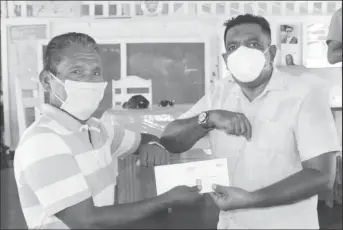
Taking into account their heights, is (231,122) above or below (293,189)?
above

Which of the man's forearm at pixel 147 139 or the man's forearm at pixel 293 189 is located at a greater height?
the man's forearm at pixel 147 139

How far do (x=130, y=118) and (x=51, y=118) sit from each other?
2.85 ft

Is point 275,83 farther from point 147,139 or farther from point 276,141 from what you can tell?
point 147,139

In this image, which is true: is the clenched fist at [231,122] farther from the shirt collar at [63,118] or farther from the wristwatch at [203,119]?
the shirt collar at [63,118]

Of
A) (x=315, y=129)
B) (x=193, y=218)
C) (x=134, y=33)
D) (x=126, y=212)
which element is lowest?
(x=193, y=218)

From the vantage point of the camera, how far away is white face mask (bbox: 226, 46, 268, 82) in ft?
2.37

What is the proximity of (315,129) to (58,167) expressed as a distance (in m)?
0.41

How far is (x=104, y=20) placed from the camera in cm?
322

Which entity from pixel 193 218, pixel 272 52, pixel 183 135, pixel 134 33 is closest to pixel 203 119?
pixel 183 135

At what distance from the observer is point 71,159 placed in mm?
643

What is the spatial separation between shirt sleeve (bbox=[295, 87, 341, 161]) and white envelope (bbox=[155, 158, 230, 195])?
5.7 inches

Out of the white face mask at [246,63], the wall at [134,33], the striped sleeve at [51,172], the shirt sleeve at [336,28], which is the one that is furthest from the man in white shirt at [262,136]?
the wall at [134,33]

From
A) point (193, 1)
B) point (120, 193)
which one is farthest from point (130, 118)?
point (193, 1)

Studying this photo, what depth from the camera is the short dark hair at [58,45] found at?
0.65 m
